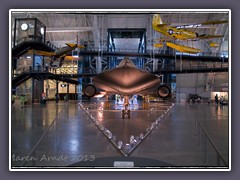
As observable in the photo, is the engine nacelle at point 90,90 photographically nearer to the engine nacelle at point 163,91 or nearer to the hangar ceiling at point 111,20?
the engine nacelle at point 163,91

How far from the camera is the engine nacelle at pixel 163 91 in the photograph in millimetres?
8656

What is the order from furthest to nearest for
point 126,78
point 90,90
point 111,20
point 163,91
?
1. point 163,91
2. point 90,90
3. point 126,78
4. point 111,20

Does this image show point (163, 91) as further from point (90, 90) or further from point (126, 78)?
point (126, 78)

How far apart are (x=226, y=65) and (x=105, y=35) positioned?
9.33ft

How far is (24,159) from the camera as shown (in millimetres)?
3090

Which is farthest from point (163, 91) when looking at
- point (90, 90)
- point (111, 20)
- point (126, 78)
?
point (111, 20)

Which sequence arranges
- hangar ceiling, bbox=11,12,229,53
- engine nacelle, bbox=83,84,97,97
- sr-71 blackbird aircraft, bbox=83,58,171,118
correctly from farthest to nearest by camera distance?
engine nacelle, bbox=83,84,97,97 → sr-71 blackbird aircraft, bbox=83,58,171,118 → hangar ceiling, bbox=11,12,229,53

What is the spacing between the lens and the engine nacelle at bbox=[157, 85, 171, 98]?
8.66 metres

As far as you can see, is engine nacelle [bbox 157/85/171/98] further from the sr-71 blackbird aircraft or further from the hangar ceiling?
the hangar ceiling

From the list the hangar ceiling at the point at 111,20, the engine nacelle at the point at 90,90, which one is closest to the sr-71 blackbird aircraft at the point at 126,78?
the hangar ceiling at the point at 111,20

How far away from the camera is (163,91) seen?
343 inches

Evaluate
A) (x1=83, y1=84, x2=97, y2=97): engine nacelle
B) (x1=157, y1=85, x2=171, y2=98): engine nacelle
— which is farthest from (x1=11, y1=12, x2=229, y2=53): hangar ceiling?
(x1=157, y1=85, x2=171, y2=98): engine nacelle
